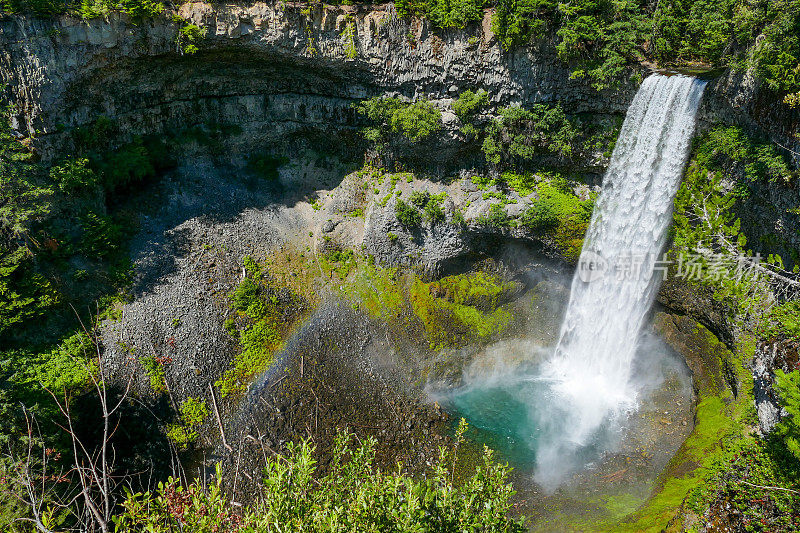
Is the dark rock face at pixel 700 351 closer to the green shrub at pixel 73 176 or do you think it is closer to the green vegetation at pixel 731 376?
the green vegetation at pixel 731 376

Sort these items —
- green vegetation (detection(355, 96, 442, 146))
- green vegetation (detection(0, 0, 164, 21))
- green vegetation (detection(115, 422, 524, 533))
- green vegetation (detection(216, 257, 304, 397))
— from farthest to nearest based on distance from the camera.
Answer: green vegetation (detection(355, 96, 442, 146))
green vegetation (detection(216, 257, 304, 397))
green vegetation (detection(0, 0, 164, 21))
green vegetation (detection(115, 422, 524, 533))

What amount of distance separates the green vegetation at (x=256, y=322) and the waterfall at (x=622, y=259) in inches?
491

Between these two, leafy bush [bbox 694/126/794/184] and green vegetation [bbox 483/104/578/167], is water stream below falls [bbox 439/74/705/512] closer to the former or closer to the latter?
leafy bush [bbox 694/126/794/184]

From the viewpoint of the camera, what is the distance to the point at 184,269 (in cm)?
2234

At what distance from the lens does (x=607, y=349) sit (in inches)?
897

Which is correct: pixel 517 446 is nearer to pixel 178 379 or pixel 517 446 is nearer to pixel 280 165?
pixel 178 379

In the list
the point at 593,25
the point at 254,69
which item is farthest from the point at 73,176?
the point at 593,25

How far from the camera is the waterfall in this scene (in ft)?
64.2

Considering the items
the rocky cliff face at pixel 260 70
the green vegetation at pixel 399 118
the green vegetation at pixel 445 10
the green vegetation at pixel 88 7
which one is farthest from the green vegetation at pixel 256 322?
the green vegetation at pixel 445 10

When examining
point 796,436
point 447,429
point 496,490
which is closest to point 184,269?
point 447,429

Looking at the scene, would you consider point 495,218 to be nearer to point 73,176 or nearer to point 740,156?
point 740,156

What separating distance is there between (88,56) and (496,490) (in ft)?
77.7

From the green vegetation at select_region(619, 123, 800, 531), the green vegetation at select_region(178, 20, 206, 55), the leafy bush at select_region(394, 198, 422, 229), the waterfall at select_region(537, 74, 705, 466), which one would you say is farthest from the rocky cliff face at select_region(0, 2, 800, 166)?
the leafy bush at select_region(394, 198, 422, 229)

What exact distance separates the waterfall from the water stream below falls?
44 millimetres
